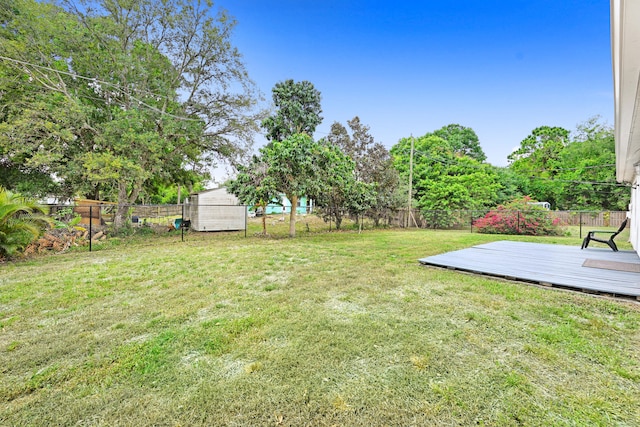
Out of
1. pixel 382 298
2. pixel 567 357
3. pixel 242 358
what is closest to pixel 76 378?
pixel 242 358

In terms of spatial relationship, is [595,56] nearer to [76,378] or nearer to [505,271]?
[505,271]

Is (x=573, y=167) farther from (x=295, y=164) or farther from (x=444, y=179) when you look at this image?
(x=295, y=164)

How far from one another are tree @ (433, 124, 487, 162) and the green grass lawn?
88.6ft

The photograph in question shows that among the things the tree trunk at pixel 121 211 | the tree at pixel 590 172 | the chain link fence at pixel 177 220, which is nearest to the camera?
the chain link fence at pixel 177 220

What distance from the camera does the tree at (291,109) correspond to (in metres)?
11.7

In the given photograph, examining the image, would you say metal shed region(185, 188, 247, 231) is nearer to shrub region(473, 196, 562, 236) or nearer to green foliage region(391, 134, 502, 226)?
green foliage region(391, 134, 502, 226)

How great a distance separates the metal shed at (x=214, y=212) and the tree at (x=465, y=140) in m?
23.4

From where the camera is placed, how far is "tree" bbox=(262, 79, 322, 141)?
11.7 meters

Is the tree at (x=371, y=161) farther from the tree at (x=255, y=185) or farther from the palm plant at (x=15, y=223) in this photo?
the palm plant at (x=15, y=223)

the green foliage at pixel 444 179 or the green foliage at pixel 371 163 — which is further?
the green foliage at pixel 444 179

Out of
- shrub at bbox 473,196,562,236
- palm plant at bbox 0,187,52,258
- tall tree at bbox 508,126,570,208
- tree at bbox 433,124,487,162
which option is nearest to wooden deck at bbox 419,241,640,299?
shrub at bbox 473,196,562,236

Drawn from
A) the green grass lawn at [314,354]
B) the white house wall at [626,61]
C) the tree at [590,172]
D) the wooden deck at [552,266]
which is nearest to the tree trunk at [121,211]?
the green grass lawn at [314,354]

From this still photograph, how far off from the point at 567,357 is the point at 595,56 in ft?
52.8

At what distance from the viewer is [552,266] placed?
537 cm
